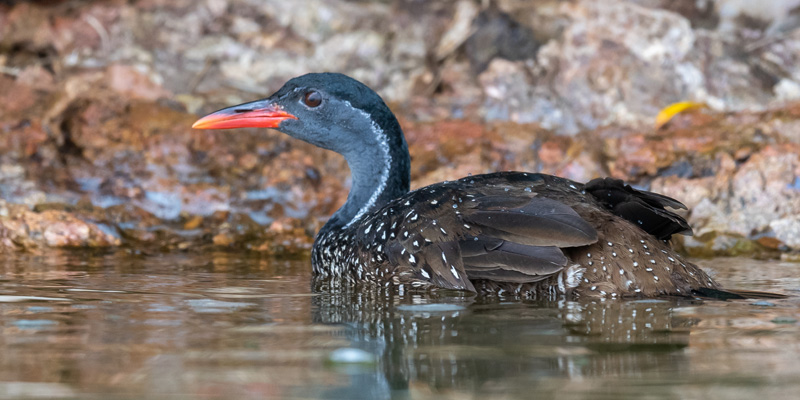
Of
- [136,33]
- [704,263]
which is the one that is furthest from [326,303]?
[136,33]

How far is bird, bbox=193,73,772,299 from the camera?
3.54m

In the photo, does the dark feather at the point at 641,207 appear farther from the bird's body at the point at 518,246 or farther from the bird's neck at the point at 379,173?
the bird's neck at the point at 379,173

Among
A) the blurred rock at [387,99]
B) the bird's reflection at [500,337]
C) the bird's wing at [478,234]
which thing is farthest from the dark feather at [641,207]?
the blurred rock at [387,99]

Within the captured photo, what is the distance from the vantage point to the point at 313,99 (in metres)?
5.01

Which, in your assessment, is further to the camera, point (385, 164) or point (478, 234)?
point (385, 164)

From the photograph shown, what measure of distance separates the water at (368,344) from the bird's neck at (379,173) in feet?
3.28

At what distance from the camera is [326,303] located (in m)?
3.63

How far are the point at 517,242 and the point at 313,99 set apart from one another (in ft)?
6.13

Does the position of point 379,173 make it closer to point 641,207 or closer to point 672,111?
point 641,207

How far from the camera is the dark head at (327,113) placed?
4.94m

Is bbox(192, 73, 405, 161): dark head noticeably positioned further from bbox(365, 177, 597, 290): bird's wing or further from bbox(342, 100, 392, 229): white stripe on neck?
bbox(365, 177, 597, 290): bird's wing

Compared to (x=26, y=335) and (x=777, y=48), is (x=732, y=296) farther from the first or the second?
(x=777, y=48)

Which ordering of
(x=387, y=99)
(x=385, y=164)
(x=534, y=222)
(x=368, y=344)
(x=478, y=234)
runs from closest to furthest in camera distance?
(x=368, y=344) → (x=534, y=222) → (x=478, y=234) → (x=385, y=164) → (x=387, y=99)

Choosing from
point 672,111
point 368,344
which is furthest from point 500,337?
point 672,111
